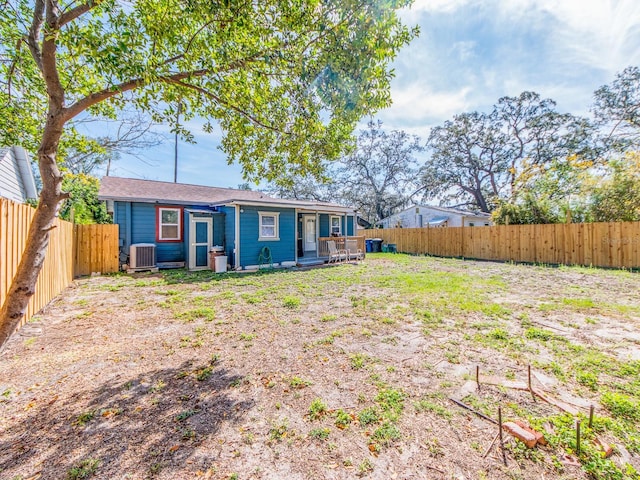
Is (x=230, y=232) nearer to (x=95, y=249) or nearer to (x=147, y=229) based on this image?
(x=147, y=229)

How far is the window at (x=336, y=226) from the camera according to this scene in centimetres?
1504

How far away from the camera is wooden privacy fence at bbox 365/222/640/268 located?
32.5ft

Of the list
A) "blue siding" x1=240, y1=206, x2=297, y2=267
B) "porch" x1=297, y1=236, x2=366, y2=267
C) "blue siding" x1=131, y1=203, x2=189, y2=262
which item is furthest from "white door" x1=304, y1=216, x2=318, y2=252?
"blue siding" x1=131, y1=203, x2=189, y2=262

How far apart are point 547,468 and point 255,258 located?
994 cm

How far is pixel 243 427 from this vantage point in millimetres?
2137

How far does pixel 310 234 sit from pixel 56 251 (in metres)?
9.67

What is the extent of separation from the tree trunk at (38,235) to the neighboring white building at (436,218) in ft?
69.8

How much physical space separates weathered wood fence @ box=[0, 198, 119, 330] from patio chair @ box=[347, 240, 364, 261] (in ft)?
30.9

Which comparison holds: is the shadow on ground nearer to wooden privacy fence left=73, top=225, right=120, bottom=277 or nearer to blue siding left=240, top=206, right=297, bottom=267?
blue siding left=240, top=206, right=297, bottom=267

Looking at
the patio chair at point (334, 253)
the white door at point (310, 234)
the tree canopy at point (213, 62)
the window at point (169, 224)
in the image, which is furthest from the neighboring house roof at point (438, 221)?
the tree canopy at point (213, 62)

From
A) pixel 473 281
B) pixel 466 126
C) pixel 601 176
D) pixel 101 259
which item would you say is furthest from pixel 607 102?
pixel 101 259

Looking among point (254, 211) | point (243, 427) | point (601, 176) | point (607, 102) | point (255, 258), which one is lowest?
point (243, 427)

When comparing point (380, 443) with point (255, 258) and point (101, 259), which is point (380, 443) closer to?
point (255, 258)

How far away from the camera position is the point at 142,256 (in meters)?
9.97
